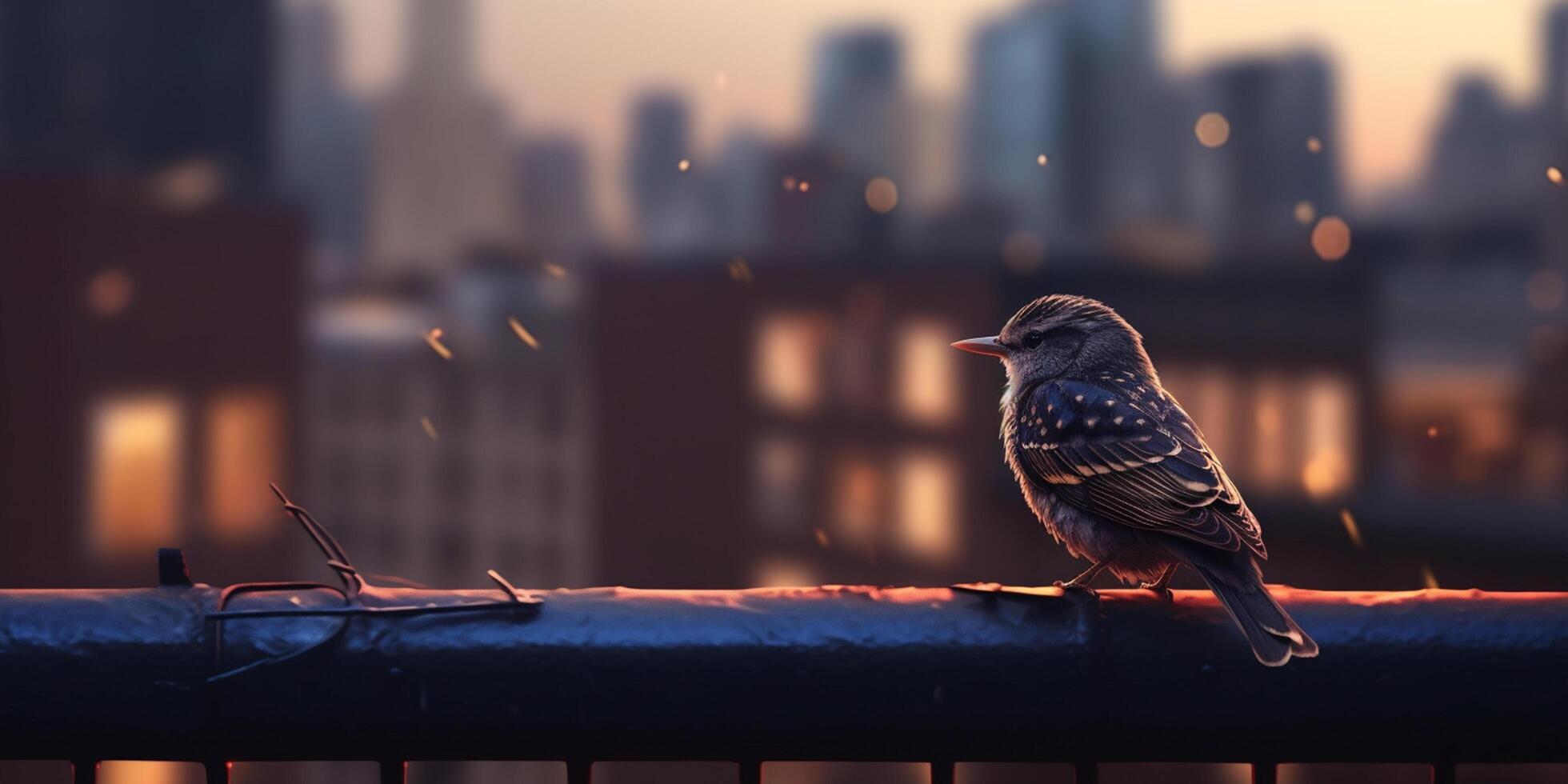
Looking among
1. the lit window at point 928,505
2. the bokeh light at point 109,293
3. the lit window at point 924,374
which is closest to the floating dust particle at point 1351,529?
the lit window at point 924,374

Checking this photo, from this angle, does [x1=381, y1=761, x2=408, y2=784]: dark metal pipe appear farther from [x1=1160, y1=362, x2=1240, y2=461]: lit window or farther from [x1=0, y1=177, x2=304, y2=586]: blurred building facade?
[x1=1160, y1=362, x2=1240, y2=461]: lit window

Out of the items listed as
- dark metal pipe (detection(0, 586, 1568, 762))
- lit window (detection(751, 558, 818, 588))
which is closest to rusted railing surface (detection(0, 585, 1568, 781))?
dark metal pipe (detection(0, 586, 1568, 762))

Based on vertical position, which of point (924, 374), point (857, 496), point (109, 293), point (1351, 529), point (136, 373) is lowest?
point (857, 496)

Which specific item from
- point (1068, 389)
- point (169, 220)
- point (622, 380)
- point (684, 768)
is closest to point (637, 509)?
point (622, 380)

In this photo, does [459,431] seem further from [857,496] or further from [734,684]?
[734,684]

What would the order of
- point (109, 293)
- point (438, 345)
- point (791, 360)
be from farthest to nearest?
point (791, 360) → point (109, 293) → point (438, 345)

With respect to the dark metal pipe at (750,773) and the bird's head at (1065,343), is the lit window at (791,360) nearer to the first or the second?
the bird's head at (1065,343)

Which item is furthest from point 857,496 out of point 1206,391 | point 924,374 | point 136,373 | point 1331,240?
point 136,373
